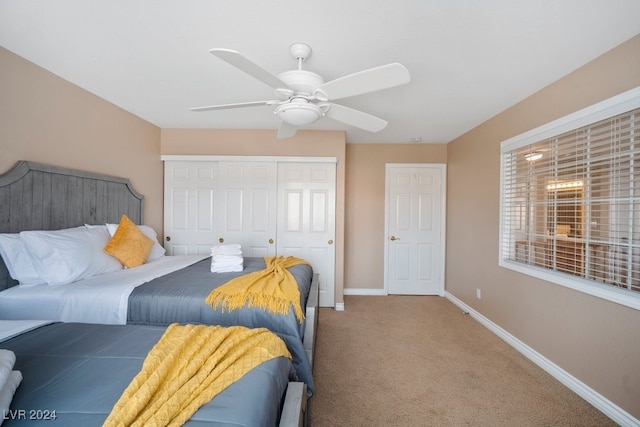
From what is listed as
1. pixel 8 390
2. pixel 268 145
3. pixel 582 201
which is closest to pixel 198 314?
pixel 8 390

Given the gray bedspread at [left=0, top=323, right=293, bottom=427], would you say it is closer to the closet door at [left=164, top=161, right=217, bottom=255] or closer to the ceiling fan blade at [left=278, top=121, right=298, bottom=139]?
the ceiling fan blade at [left=278, top=121, right=298, bottom=139]

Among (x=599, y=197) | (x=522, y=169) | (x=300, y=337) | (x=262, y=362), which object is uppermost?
(x=522, y=169)

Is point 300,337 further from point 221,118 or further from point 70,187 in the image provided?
point 221,118

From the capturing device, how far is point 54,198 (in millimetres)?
2330

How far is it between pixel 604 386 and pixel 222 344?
2.55 m

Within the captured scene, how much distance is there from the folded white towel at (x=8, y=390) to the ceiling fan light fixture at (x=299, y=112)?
1.69 m

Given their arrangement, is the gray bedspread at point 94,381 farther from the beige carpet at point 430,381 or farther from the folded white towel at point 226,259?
the folded white towel at point 226,259

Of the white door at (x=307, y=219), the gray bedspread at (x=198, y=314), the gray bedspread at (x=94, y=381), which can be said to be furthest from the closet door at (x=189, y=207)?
the gray bedspread at (x=94, y=381)

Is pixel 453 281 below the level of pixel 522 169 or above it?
below

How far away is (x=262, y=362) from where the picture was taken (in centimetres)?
111

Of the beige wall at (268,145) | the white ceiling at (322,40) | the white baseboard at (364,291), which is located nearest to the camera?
the white ceiling at (322,40)

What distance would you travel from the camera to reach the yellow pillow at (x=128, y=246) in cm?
245

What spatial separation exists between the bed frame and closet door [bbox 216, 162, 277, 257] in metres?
1.13

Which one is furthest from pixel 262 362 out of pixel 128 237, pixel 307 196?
pixel 307 196
